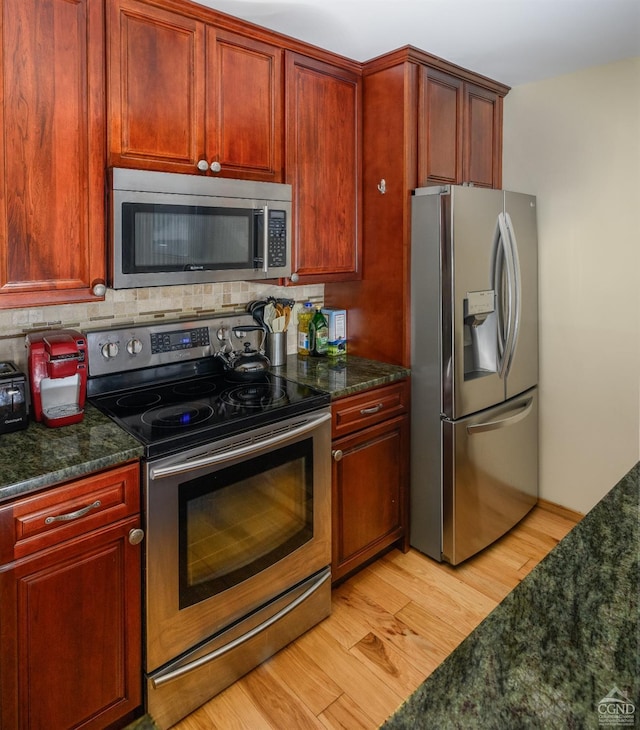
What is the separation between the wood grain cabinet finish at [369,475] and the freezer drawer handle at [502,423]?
0.31 m

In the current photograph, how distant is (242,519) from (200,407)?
42 cm

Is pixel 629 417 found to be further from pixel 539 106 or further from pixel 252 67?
pixel 252 67

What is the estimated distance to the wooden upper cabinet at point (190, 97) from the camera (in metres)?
1.78

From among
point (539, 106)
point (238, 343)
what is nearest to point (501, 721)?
point (238, 343)

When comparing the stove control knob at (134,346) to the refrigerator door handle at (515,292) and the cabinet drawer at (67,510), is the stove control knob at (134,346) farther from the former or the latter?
the refrigerator door handle at (515,292)

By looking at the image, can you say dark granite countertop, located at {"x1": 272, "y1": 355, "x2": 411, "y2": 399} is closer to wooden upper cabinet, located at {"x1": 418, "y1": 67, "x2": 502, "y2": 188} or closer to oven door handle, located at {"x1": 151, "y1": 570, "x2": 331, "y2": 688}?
oven door handle, located at {"x1": 151, "y1": 570, "x2": 331, "y2": 688}

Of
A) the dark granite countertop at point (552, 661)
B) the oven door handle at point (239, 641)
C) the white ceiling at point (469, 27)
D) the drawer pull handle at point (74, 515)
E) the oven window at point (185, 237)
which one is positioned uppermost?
the white ceiling at point (469, 27)

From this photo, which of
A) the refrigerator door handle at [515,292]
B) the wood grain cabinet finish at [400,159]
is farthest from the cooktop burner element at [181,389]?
the refrigerator door handle at [515,292]

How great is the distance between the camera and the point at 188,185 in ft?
6.18

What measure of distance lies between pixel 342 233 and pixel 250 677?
1.91m

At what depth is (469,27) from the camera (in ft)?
6.88

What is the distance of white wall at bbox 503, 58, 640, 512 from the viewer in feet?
8.39

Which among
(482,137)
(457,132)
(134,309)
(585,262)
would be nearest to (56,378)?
(134,309)

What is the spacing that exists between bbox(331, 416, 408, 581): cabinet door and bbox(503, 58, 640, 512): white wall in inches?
39.4
